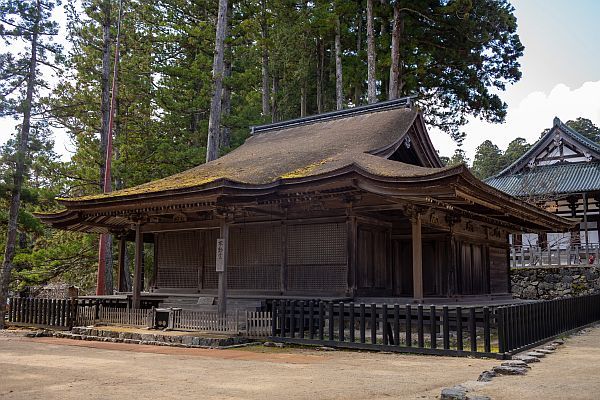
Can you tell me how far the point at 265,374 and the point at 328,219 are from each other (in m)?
7.28

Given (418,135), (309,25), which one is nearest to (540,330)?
(418,135)

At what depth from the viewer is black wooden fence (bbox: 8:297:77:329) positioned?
16.1m

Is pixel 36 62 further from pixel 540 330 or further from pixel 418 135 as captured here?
pixel 540 330

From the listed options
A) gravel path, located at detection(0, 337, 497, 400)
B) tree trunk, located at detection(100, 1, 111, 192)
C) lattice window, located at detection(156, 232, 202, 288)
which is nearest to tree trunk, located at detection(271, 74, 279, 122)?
tree trunk, located at detection(100, 1, 111, 192)

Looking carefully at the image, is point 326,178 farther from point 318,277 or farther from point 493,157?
point 493,157

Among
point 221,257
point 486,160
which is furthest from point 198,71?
point 486,160

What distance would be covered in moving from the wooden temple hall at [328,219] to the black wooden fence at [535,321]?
2662mm

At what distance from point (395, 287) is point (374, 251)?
1646mm

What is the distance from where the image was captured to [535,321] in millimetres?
11742

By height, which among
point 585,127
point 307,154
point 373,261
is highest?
point 585,127

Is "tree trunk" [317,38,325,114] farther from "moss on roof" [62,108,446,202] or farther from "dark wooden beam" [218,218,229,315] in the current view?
"dark wooden beam" [218,218,229,315]

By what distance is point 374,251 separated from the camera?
15.7 metres

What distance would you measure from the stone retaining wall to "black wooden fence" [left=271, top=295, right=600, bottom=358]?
15735mm

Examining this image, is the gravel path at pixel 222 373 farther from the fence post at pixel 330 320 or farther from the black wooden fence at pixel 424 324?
the fence post at pixel 330 320
